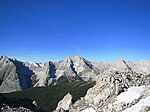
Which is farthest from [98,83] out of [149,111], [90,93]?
[149,111]

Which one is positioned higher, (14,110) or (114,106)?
(14,110)

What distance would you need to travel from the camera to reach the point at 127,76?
63844mm

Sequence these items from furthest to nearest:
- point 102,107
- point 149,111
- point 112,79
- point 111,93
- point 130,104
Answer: point 112,79
point 111,93
point 102,107
point 130,104
point 149,111

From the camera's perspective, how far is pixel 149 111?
1540 inches

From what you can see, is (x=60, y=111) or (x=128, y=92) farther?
(x=60, y=111)

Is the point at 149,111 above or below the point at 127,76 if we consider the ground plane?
below

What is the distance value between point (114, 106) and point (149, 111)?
32.1ft

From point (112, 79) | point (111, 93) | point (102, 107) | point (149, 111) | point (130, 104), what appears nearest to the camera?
point (149, 111)

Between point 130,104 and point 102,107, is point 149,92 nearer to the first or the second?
point 130,104

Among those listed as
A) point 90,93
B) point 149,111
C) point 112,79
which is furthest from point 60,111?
point 149,111

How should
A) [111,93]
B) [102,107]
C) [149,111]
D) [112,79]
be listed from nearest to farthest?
[149,111] < [102,107] < [111,93] < [112,79]

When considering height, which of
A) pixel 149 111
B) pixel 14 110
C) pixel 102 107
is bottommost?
pixel 149 111

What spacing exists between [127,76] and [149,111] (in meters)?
25.0

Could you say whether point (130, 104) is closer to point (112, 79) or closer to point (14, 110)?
point (112, 79)
